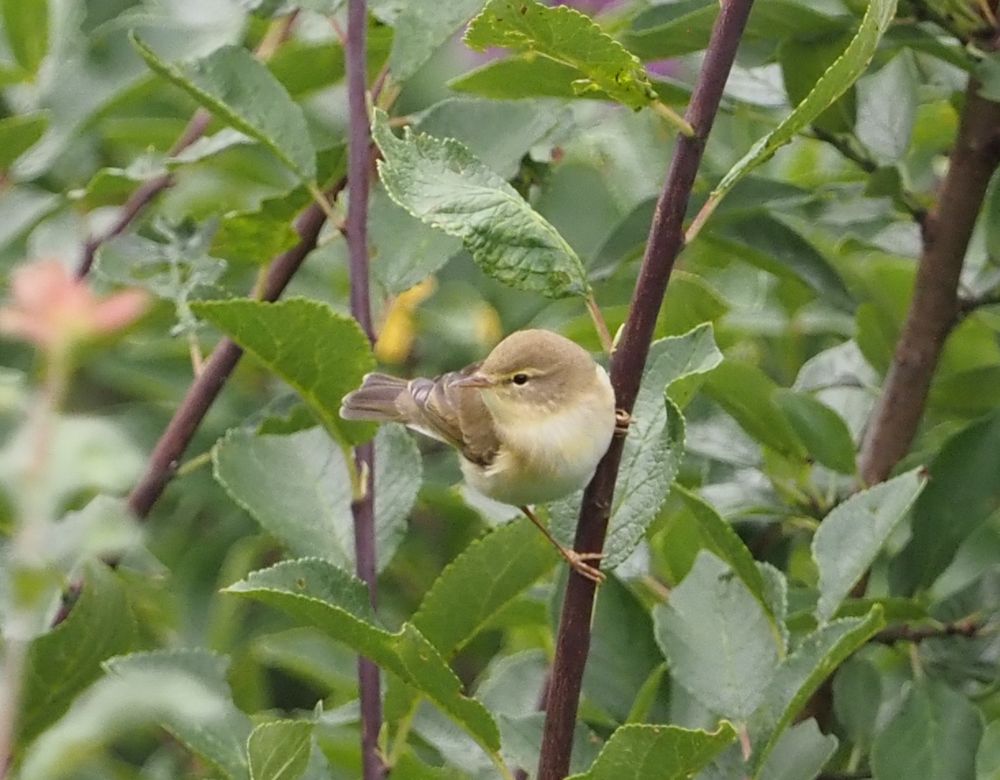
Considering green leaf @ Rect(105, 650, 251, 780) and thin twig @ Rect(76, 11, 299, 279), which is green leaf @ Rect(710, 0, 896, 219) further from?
thin twig @ Rect(76, 11, 299, 279)

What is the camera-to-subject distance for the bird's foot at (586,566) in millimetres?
Result: 1077

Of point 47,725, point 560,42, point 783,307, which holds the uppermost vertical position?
point 560,42

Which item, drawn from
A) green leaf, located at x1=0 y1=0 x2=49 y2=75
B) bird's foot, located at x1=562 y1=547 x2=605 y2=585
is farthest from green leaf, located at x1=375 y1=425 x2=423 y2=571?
green leaf, located at x1=0 y1=0 x2=49 y2=75

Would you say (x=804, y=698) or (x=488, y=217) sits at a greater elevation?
(x=488, y=217)

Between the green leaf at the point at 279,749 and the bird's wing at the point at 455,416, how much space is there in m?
0.53

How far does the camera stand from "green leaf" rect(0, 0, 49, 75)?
196 cm

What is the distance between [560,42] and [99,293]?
1.24 metres

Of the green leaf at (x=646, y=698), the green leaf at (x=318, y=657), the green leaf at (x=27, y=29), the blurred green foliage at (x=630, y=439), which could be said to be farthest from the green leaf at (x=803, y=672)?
the green leaf at (x=27, y=29)

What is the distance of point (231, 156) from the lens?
2.19 metres

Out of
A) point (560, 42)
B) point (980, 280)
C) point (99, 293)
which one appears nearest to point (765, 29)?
point (980, 280)

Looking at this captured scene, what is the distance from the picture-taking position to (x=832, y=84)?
1.06 metres

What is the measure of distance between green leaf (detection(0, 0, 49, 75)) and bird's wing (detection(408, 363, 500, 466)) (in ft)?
2.27

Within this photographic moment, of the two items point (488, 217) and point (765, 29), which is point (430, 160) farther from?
point (765, 29)

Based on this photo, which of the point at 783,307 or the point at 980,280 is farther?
the point at 783,307
